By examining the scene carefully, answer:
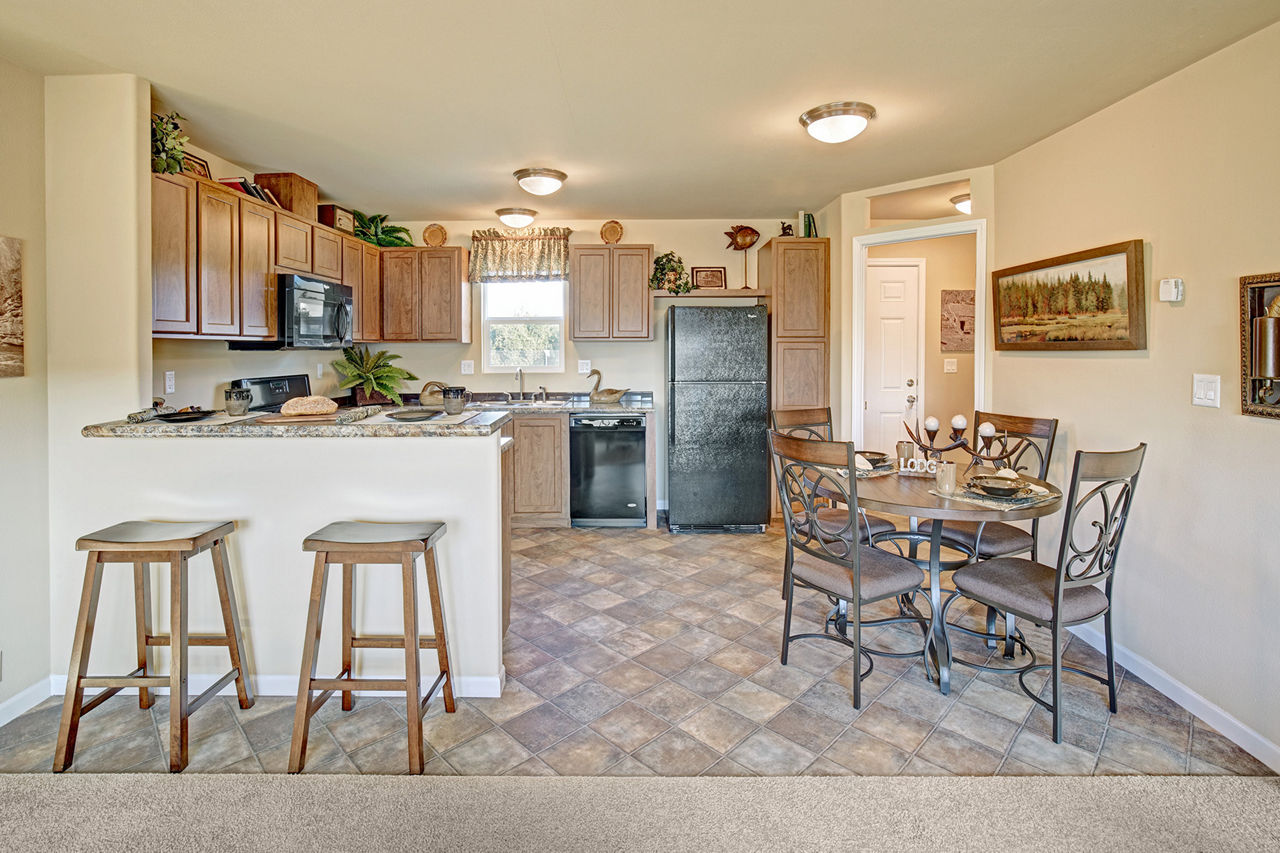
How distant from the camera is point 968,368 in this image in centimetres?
552

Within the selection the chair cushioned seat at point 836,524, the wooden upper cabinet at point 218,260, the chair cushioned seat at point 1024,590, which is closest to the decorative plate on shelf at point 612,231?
the wooden upper cabinet at point 218,260

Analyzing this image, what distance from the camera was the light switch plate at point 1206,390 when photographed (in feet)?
7.51

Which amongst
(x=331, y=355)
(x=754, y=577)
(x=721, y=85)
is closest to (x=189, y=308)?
(x=331, y=355)

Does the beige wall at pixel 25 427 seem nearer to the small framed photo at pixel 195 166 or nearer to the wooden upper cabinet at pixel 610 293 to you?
the small framed photo at pixel 195 166

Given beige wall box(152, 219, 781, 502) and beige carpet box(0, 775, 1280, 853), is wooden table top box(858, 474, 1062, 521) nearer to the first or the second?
beige carpet box(0, 775, 1280, 853)

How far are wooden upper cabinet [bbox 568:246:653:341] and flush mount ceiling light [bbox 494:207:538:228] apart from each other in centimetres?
41

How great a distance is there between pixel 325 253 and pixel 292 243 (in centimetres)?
44

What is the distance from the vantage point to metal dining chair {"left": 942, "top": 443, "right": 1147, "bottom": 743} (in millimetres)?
2088

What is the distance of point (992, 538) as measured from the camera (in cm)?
284

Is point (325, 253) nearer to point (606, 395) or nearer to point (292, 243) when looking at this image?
point (292, 243)

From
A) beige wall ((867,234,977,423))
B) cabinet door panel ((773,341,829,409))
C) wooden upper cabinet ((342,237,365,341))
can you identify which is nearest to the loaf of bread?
wooden upper cabinet ((342,237,365,341))

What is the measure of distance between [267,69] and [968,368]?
17.2 feet

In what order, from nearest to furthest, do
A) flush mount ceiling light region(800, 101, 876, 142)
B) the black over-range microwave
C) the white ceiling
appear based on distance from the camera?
1. the white ceiling
2. flush mount ceiling light region(800, 101, 876, 142)
3. the black over-range microwave

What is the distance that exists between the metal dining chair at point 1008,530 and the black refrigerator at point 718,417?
1.72 m
